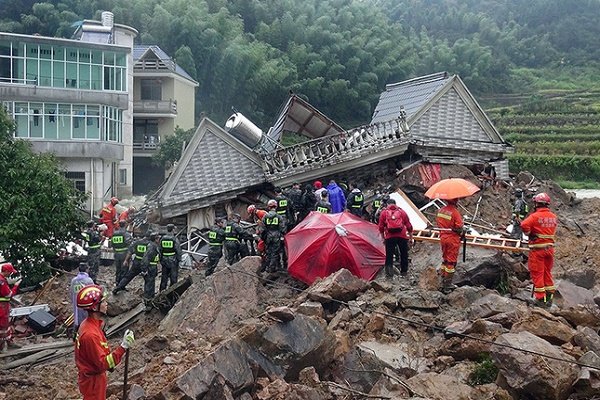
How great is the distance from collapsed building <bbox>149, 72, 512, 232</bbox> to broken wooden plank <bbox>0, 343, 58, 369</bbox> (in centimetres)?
646

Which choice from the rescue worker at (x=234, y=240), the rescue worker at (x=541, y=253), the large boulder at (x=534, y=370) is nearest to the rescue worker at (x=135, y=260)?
the rescue worker at (x=234, y=240)

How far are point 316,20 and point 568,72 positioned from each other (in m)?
28.0

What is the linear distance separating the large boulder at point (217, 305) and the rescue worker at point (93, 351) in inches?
137

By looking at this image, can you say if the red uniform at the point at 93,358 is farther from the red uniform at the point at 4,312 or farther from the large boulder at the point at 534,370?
the red uniform at the point at 4,312

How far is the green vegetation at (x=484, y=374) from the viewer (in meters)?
7.56

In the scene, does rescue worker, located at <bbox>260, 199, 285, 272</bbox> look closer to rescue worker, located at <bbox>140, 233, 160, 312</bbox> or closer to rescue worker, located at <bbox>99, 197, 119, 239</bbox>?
rescue worker, located at <bbox>140, 233, 160, 312</bbox>

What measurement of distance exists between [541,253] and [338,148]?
29.1 ft

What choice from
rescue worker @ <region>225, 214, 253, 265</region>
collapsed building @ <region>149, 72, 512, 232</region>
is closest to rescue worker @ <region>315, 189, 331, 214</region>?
rescue worker @ <region>225, 214, 253, 265</region>

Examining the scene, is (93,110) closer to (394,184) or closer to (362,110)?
(394,184)

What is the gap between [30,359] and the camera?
10.7m

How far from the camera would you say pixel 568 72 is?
2635 inches

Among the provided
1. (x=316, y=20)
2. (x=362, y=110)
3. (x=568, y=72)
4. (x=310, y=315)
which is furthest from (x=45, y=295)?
(x=568, y=72)

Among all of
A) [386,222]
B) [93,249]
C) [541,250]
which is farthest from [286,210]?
[541,250]

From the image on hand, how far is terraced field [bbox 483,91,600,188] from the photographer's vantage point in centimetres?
3647
